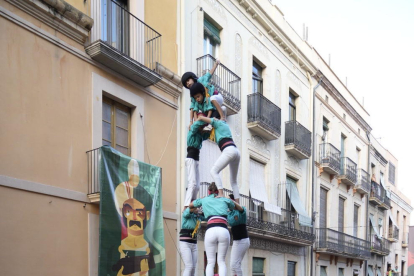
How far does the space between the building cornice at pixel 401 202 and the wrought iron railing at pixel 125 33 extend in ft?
97.8

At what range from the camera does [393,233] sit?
36000 mm

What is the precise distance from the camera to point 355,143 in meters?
30.3

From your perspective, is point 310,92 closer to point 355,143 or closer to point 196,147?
point 355,143

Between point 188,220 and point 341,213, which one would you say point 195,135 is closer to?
point 188,220

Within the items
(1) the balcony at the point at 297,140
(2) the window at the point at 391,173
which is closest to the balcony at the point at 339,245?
(1) the balcony at the point at 297,140

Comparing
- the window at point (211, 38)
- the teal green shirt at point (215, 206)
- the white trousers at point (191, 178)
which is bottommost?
the teal green shirt at point (215, 206)

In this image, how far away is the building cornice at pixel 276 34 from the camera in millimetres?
18469

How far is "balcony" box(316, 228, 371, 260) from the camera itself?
22.3 metres

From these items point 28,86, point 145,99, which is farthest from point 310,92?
point 28,86

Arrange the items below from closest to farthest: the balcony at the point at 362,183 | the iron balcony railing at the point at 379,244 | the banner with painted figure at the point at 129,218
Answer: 1. the banner with painted figure at the point at 129,218
2. the balcony at the point at 362,183
3. the iron balcony railing at the point at 379,244

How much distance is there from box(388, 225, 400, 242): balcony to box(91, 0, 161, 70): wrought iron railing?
28.1 metres

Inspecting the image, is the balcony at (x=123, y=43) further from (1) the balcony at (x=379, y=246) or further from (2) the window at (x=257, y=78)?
(1) the balcony at (x=379, y=246)

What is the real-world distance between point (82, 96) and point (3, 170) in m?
2.61

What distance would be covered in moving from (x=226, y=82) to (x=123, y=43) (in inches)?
177
